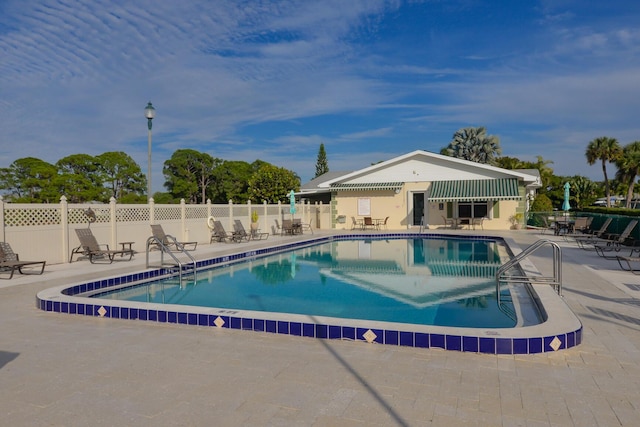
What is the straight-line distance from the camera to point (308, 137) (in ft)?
141

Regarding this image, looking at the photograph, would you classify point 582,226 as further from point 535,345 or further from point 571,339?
point 535,345

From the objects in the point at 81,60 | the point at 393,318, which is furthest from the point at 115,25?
the point at 393,318

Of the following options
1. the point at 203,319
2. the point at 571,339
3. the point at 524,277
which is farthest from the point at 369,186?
the point at 571,339

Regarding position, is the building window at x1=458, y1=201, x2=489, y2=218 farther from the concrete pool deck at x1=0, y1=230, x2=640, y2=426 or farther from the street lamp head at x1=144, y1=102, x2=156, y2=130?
the concrete pool deck at x1=0, y1=230, x2=640, y2=426

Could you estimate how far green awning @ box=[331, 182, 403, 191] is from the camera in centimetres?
2955

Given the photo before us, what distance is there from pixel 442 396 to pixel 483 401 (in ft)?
1.09

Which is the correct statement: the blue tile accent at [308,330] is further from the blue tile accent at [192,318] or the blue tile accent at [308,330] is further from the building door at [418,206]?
the building door at [418,206]

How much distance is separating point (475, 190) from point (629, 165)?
97.2 ft

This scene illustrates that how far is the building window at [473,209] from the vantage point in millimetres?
28656

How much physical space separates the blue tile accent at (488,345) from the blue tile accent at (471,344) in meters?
0.05

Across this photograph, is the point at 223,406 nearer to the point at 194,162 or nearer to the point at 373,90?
the point at 373,90

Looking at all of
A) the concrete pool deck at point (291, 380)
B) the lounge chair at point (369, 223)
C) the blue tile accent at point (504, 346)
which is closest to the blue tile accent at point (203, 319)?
the concrete pool deck at point (291, 380)

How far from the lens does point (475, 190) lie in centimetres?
2745

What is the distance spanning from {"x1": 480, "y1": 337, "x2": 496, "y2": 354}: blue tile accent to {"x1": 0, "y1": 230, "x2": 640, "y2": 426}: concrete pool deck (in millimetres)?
162
